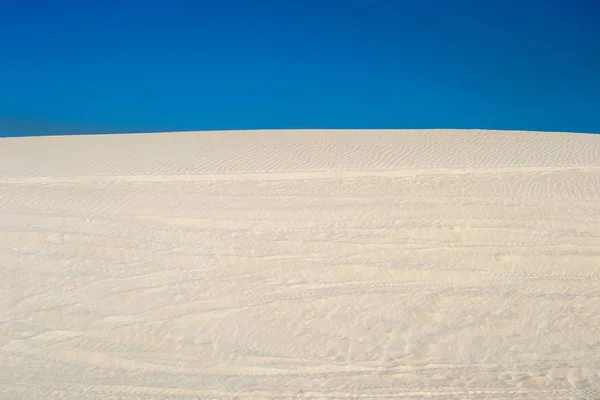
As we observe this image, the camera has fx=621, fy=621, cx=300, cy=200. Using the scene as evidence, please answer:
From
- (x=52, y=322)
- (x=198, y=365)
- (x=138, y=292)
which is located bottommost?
(x=198, y=365)

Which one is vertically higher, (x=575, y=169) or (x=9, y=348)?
(x=575, y=169)

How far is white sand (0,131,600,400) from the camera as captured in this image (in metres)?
5.12

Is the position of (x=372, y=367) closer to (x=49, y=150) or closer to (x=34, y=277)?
(x=34, y=277)

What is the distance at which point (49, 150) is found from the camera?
1705 centimetres

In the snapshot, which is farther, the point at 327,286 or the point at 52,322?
the point at 327,286

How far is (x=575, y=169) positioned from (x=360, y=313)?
7053 millimetres

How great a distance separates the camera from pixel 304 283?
704 centimetres

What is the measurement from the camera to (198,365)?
539 cm

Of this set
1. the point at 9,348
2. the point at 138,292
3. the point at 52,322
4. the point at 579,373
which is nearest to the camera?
the point at 579,373

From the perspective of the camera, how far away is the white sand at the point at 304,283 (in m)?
5.12

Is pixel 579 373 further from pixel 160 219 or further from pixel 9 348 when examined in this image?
pixel 160 219

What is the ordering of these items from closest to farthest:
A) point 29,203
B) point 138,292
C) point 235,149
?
1. point 138,292
2. point 29,203
3. point 235,149

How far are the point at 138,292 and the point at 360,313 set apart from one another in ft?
8.11

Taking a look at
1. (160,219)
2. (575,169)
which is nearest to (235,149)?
(160,219)
